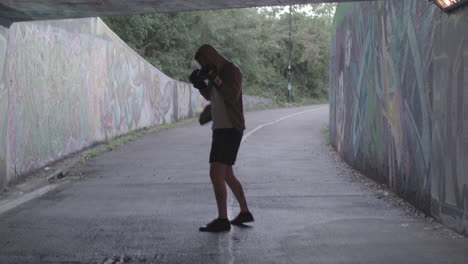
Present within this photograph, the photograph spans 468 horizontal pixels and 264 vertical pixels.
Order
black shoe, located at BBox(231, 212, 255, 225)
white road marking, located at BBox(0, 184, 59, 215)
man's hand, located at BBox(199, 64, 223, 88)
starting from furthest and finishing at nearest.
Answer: white road marking, located at BBox(0, 184, 59, 215) → black shoe, located at BBox(231, 212, 255, 225) → man's hand, located at BBox(199, 64, 223, 88)

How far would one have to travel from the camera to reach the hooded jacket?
594 cm

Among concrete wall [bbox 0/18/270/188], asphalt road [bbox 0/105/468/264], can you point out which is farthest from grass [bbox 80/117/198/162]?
asphalt road [bbox 0/105/468/264]

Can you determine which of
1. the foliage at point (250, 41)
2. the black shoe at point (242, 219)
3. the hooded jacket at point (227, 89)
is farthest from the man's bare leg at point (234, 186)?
the foliage at point (250, 41)

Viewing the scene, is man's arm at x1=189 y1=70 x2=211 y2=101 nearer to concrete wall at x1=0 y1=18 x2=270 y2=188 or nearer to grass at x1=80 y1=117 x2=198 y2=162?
concrete wall at x1=0 y1=18 x2=270 y2=188

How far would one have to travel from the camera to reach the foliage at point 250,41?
32.4 meters

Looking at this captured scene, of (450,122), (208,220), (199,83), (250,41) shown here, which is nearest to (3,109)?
(208,220)

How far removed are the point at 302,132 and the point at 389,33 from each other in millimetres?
11855

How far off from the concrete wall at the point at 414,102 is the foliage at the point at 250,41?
21.7m

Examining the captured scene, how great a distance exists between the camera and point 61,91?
12289mm

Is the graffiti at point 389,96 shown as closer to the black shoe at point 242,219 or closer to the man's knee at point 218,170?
the black shoe at point 242,219

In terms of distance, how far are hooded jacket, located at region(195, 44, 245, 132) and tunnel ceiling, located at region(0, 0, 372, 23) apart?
159cm

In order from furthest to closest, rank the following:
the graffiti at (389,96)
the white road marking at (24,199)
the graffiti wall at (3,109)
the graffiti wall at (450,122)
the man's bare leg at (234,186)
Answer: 1. the graffiti wall at (3,109)
2. the white road marking at (24,199)
3. the graffiti at (389,96)
4. the man's bare leg at (234,186)
5. the graffiti wall at (450,122)

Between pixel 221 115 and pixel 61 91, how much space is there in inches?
283

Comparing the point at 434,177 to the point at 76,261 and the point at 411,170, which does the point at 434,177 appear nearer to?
the point at 411,170
